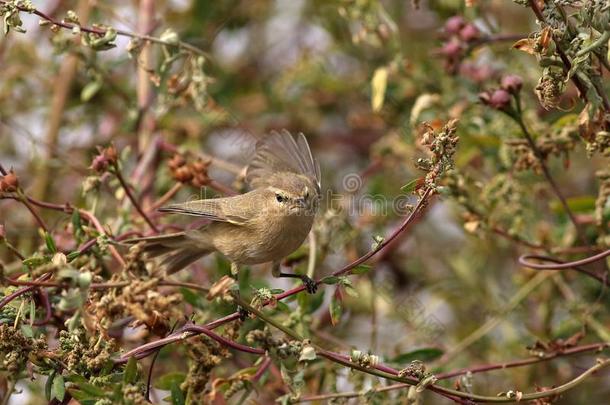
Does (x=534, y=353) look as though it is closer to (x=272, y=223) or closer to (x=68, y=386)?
(x=272, y=223)

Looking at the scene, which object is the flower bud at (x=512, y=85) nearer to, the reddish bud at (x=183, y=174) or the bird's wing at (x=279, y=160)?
the bird's wing at (x=279, y=160)

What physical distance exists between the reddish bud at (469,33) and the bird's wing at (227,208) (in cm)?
107

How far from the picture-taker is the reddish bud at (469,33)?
3195 mm

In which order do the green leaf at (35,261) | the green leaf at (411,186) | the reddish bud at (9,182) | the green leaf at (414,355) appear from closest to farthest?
the green leaf at (411,186) → the green leaf at (35,261) → the reddish bud at (9,182) → the green leaf at (414,355)

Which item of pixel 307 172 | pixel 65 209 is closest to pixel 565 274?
pixel 307 172

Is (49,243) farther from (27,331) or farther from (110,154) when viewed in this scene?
(110,154)

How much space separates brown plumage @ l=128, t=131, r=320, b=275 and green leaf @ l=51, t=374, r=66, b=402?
3.20 feet

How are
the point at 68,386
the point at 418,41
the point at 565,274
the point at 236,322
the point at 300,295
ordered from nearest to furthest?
the point at 68,386 → the point at 236,322 → the point at 300,295 → the point at 565,274 → the point at 418,41

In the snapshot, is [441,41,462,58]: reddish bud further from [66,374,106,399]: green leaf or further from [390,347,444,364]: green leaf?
[66,374,106,399]: green leaf

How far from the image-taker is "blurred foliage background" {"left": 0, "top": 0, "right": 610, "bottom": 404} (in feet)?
7.89

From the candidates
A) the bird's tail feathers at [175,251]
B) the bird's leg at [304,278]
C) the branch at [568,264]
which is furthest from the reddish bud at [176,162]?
the branch at [568,264]

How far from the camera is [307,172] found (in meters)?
3.26

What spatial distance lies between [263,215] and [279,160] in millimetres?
235

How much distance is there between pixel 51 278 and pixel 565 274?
2.32 meters
